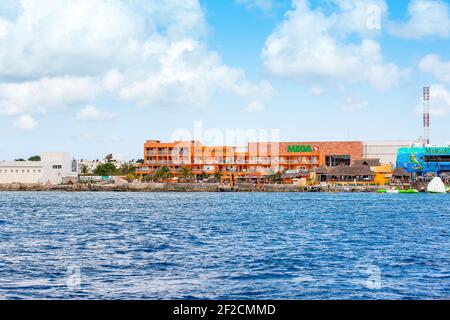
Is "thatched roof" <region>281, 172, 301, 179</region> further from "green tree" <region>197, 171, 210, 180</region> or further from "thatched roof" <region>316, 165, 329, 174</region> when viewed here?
"green tree" <region>197, 171, 210, 180</region>

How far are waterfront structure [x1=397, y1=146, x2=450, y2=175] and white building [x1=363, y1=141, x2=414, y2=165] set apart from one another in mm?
6482

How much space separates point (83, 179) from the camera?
498ft

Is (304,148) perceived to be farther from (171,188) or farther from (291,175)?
(171,188)

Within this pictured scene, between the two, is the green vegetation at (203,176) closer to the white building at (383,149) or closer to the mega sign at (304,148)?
the mega sign at (304,148)

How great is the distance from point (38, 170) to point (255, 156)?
51.9m

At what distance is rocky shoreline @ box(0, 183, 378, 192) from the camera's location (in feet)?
421

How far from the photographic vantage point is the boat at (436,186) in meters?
123

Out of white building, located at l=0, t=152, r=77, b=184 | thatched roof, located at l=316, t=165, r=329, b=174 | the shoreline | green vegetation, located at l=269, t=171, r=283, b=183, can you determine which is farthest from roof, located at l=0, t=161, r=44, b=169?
thatched roof, located at l=316, t=165, r=329, b=174

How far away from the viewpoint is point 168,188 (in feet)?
446

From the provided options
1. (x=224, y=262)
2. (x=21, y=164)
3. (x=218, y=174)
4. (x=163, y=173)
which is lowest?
(x=224, y=262)

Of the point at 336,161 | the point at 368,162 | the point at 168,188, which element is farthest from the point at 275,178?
the point at 168,188

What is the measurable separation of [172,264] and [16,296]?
7.05 metres

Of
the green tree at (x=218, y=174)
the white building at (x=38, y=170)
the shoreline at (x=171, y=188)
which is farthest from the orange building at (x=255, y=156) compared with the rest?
the white building at (x=38, y=170)
